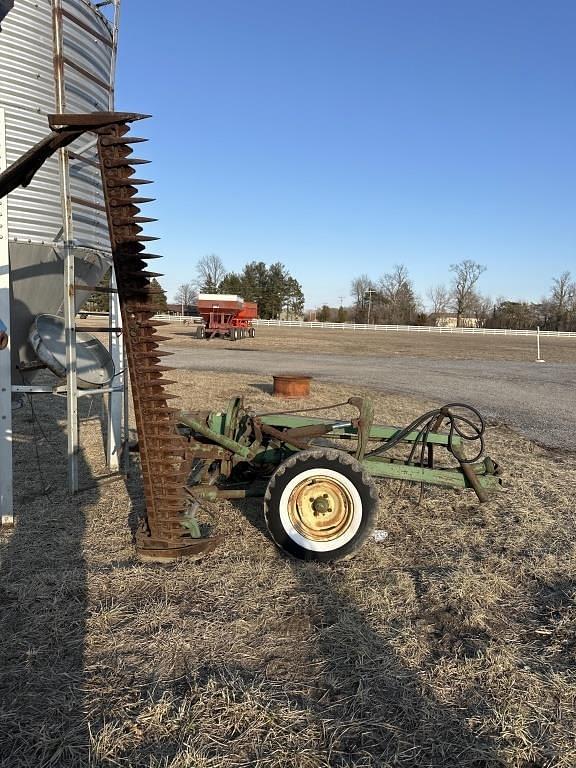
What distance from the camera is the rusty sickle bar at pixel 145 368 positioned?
360 cm

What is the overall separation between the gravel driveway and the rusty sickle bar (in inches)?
253

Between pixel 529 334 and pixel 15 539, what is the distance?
65136 mm

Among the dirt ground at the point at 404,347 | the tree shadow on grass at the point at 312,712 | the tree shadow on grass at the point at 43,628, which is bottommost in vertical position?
the tree shadow on grass at the point at 43,628

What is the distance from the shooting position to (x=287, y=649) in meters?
2.99

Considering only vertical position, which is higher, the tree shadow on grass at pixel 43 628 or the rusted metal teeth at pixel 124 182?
the rusted metal teeth at pixel 124 182

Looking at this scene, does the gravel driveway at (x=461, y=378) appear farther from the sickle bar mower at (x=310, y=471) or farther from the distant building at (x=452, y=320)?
the distant building at (x=452, y=320)

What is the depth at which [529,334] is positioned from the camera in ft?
206

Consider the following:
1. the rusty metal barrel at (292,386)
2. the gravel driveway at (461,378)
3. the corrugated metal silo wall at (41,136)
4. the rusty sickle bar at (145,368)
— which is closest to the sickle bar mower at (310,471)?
the rusty sickle bar at (145,368)

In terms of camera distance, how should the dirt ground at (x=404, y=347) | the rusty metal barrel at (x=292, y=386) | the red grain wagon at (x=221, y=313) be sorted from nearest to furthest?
1. the rusty metal barrel at (x=292, y=386)
2. the dirt ground at (x=404, y=347)
3. the red grain wagon at (x=221, y=313)

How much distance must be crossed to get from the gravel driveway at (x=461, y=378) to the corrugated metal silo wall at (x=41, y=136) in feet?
23.0

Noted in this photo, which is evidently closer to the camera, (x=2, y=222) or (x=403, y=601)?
(x=403, y=601)

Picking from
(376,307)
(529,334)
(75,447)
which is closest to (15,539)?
(75,447)

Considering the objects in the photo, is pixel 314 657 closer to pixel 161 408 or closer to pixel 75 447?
pixel 161 408

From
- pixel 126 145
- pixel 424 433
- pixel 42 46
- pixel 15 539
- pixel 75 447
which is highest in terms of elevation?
pixel 42 46
